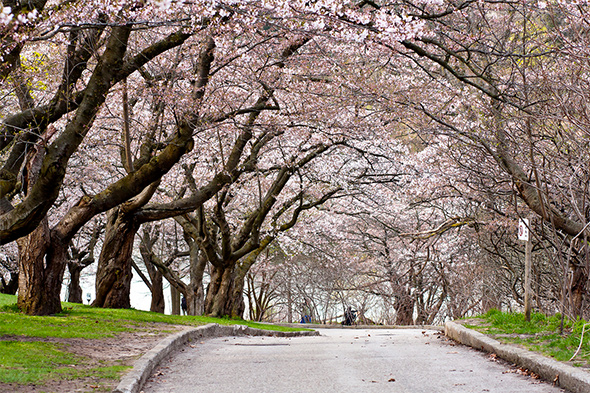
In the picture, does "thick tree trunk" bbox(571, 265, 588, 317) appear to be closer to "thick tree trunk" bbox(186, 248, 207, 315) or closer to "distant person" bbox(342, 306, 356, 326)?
"thick tree trunk" bbox(186, 248, 207, 315)

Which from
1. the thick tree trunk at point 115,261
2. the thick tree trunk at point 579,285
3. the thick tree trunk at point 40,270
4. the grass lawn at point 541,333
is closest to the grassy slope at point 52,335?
the thick tree trunk at point 40,270

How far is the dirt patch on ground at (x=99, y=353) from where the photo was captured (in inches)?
207

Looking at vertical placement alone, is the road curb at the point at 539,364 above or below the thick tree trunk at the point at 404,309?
below

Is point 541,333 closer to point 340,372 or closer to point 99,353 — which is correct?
point 340,372

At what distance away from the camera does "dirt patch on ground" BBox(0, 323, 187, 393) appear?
5.26 metres

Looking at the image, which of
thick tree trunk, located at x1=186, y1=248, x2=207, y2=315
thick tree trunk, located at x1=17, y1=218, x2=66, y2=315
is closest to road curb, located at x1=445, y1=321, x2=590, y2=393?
thick tree trunk, located at x1=17, y1=218, x2=66, y2=315

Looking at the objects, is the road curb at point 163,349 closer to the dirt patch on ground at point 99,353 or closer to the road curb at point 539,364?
the dirt patch on ground at point 99,353

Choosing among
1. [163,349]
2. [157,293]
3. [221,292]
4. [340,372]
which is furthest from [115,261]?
[157,293]

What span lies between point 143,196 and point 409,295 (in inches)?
661

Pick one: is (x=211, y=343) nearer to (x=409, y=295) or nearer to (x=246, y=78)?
(x=246, y=78)

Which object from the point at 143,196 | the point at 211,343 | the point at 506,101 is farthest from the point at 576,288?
the point at 143,196

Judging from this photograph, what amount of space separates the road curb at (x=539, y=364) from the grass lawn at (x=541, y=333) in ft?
0.64

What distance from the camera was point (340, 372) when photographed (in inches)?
279

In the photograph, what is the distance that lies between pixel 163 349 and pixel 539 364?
4961 millimetres
